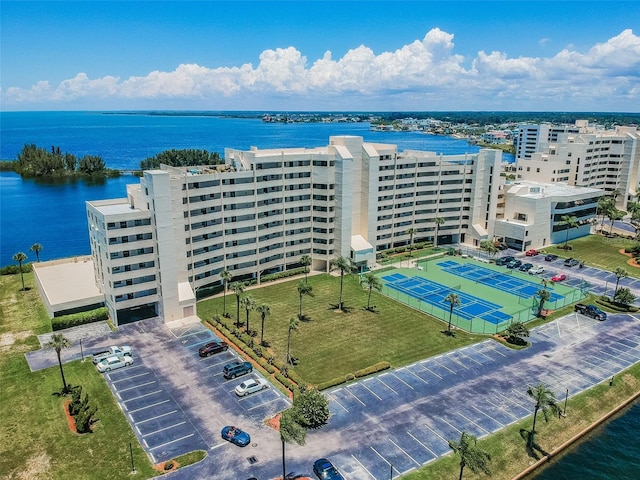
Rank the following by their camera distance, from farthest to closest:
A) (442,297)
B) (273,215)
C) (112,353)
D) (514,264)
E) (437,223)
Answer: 1. (437,223)
2. (514,264)
3. (273,215)
4. (442,297)
5. (112,353)

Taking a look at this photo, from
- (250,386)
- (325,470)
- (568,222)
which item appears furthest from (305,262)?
(568,222)

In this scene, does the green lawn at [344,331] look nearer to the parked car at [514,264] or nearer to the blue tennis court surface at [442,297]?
the blue tennis court surface at [442,297]

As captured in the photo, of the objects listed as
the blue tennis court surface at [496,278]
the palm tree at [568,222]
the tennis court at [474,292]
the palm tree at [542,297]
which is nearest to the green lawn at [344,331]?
the tennis court at [474,292]

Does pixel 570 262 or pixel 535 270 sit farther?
pixel 570 262

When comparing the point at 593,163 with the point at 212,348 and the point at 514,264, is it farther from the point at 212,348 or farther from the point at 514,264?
the point at 212,348

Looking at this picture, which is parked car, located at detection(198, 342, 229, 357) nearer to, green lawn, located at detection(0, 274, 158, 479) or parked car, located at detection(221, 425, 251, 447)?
green lawn, located at detection(0, 274, 158, 479)
